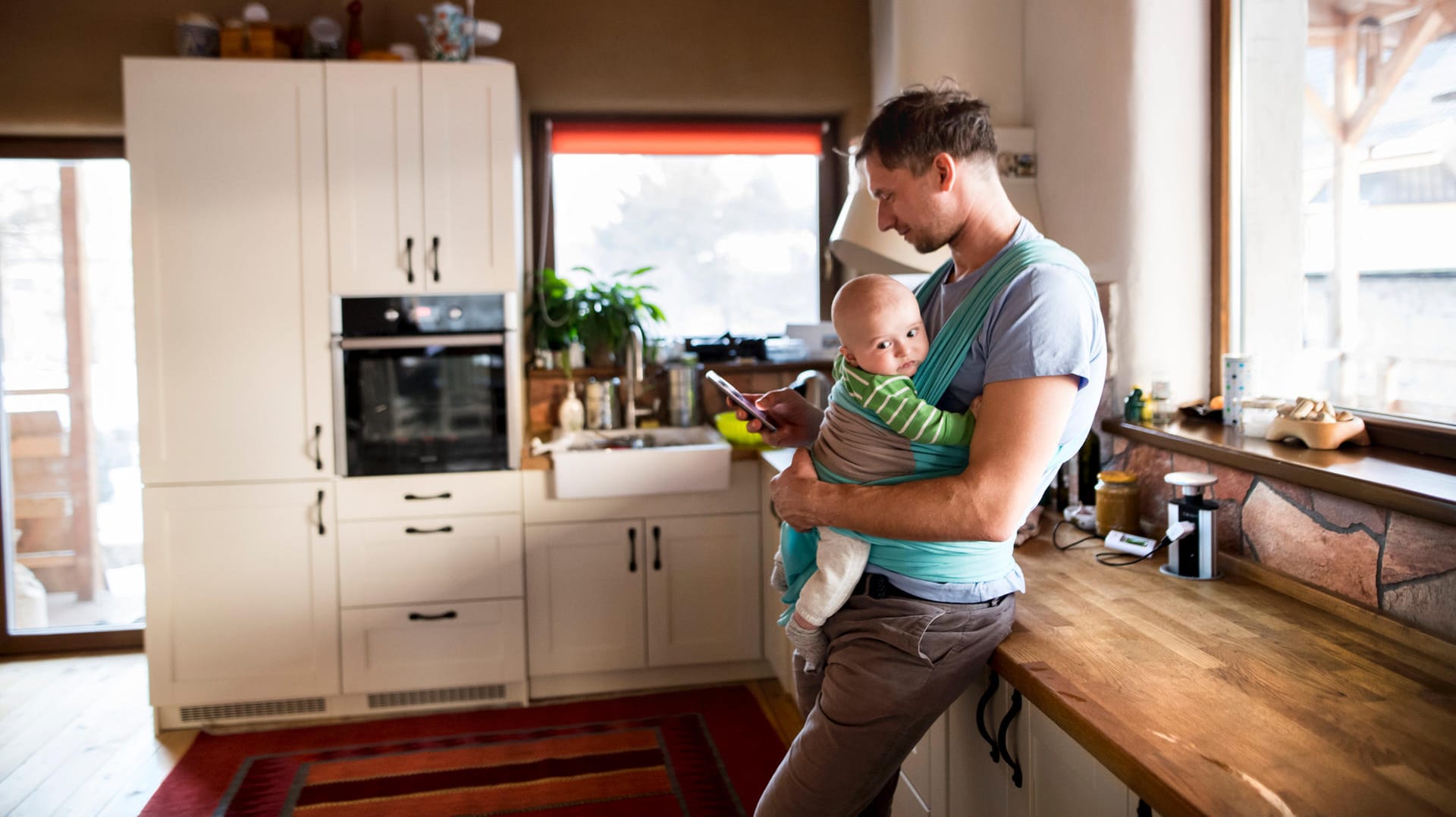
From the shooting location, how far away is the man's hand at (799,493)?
5.29ft

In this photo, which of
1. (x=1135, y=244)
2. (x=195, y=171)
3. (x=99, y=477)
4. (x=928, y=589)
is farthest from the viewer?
(x=99, y=477)

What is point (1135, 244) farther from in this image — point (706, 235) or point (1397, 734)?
point (706, 235)

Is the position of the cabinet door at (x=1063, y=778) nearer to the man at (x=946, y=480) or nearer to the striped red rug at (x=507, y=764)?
the man at (x=946, y=480)

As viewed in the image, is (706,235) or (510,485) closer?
(510,485)

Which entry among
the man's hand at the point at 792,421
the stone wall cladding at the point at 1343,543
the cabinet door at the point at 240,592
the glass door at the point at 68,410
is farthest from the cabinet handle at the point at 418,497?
the stone wall cladding at the point at 1343,543

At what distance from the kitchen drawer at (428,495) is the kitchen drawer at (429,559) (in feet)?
0.09

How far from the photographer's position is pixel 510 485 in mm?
3385

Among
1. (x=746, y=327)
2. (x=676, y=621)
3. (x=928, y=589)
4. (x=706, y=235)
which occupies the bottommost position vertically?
(x=676, y=621)

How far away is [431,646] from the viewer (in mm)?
3387

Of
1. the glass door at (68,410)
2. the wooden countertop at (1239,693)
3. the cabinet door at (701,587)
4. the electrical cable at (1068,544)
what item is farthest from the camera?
the glass door at (68,410)

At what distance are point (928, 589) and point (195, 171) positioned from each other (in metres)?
2.69

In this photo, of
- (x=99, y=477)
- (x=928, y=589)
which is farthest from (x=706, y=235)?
(x=928, y=589)

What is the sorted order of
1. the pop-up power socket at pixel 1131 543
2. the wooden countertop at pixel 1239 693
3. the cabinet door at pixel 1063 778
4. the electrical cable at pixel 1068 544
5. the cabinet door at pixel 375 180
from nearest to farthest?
the wooden countertop at pixel 1239 693
the cabinet door at pixel 1063 778
the pop-up power socket at pixel 1131 543
the electrical cable at pixel 1068 544
the cabinet door at pixel 375 180

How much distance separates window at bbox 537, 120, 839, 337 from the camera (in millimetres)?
4023
